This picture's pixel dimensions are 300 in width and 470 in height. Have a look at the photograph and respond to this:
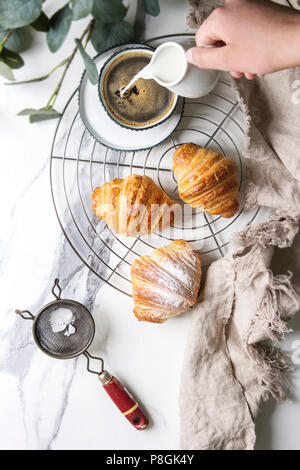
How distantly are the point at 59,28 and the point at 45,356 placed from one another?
87 cm

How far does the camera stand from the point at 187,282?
1.12m

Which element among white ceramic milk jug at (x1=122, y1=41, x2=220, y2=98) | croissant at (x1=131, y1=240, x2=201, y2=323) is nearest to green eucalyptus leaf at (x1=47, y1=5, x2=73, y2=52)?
white ceramic milk jug at (x1=122, y1=41, x2=220, y2=98)

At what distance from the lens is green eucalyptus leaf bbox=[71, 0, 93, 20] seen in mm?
920

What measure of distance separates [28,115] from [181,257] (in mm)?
594

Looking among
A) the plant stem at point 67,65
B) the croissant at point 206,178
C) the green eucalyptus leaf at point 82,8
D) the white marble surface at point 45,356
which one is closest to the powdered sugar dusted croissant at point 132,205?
the croissant at point 206,178

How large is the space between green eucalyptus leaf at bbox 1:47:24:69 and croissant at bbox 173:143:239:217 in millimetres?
494

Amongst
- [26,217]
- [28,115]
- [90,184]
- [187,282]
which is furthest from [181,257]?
[28,115]

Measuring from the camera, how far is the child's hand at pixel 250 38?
2.79 feet

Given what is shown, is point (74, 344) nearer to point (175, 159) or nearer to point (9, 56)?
point (175, 159)

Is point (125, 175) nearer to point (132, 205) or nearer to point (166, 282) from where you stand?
point (132, 205)

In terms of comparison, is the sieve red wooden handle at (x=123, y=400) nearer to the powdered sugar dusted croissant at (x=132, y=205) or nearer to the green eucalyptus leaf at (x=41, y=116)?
the powdered sugar dusted croissant at (x=132, y=205)

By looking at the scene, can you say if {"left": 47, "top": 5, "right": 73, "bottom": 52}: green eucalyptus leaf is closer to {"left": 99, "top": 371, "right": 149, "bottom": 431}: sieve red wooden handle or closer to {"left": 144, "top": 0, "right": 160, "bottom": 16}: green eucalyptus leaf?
{"left": 144, "top": 0, "right": 160, "bottom": 16}: green eucalyptus leaf

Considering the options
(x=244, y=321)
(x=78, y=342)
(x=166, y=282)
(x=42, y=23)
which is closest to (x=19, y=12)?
(x=42, y=23)

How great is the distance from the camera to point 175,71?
3.20 ft
